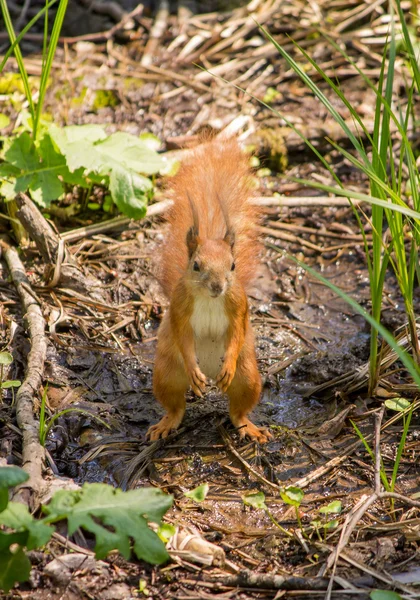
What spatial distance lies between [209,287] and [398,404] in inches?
35.8

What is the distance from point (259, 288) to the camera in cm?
390

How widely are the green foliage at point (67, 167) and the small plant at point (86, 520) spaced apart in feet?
6.13

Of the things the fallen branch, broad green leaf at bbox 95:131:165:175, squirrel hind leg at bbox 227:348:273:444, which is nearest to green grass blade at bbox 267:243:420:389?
squirrel hind leg at bbox 227:348:273:444

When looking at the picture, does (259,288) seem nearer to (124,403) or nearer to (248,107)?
(124,403)

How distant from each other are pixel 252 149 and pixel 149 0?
202cm

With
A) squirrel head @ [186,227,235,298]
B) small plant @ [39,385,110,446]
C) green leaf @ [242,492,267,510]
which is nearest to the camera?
green leaf @ [242,492,267,510]

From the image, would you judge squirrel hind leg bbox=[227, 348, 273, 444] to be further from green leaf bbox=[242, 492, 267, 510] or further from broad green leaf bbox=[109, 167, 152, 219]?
broad green leaf bbox=[109, 167, 152, 219]

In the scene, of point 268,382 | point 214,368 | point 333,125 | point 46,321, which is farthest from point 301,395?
point 333,125

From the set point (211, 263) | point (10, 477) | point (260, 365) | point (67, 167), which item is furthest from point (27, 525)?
point (67, 167)

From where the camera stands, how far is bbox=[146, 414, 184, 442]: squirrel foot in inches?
114

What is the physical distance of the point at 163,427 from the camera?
2.92 meters

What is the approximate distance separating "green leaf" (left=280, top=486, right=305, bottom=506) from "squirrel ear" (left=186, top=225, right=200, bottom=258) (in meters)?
0.97

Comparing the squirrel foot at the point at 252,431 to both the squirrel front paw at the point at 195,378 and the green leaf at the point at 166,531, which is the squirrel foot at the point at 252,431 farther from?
the green leaf at the point at 166,531

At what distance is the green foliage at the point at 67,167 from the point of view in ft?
11.5
